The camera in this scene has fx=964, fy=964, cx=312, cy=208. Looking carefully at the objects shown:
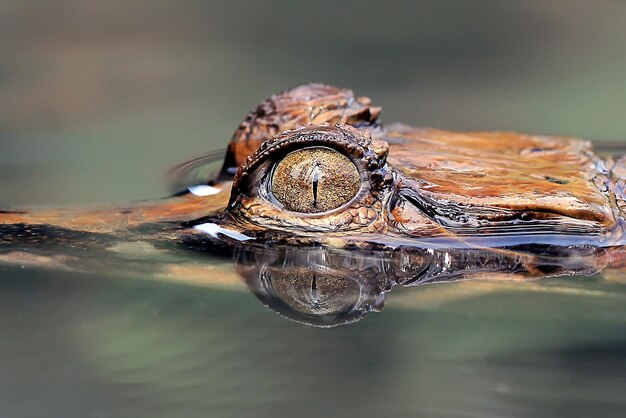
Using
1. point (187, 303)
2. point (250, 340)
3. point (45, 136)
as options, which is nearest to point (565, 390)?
point (250, 340)

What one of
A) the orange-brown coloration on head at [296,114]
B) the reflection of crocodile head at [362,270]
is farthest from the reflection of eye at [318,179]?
the orange-brown coloration on head at [296,114]

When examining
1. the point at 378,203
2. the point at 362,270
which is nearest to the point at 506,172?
the point at 378,203

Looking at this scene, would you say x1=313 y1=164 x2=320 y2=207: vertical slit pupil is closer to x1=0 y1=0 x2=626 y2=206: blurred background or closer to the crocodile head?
the crocodile head

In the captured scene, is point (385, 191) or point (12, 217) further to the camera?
point (12, 217)

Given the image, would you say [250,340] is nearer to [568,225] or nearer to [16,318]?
[16,318]

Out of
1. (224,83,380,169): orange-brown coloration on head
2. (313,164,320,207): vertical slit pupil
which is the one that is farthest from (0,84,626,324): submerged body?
(224,83,380,169): orange-brown coloration on head

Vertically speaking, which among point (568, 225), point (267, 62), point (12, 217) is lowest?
point (12, 217)

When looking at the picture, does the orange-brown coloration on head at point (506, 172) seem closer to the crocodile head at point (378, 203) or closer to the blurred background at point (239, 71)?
the crocodile head at point (378, 203)

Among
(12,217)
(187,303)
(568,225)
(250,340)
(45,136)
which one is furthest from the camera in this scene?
(45,136)
